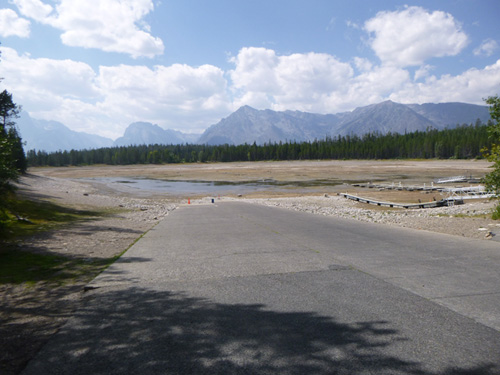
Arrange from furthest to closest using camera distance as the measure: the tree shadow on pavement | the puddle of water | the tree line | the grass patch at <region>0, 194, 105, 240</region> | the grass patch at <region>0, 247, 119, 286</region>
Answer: the tree line
the puddle of water
the grass patch at <region>0, 194, 105, 240</region>
the grass patch at <region>0, 247, 119, 286</region>
the tree shadow on pavement

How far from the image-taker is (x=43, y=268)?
7.34 meters

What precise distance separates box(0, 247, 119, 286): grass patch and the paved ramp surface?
2.19ft

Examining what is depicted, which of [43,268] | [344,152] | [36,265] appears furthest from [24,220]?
[344,152]

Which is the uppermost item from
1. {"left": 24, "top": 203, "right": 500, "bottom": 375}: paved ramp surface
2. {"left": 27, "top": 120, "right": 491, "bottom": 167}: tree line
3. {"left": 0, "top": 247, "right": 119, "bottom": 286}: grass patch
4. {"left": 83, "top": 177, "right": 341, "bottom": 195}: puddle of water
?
{"left": 27, "top": 120, "right": 491, "bottom": 167}: tree line

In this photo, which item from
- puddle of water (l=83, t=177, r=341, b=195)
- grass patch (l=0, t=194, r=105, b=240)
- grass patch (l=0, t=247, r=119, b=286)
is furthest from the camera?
puddle of water (l=83, t=177, r=341, b=195)

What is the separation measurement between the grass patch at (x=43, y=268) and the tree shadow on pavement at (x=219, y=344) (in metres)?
2.32

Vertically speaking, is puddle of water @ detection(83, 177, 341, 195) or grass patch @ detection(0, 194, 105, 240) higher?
grass patch @ detection(0, 194, 105, 240)

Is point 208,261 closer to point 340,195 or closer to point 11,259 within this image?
point 11,259

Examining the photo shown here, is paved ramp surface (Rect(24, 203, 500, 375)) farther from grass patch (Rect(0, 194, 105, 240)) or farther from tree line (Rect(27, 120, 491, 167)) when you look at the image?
tree line (Rect(27, 120, 491, 167))

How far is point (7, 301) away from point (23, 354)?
2172 millimetres

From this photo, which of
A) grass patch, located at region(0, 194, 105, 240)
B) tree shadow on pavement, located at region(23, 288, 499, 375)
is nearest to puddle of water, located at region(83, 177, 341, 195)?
grass patch, located at region(0, 194, 105, 240)

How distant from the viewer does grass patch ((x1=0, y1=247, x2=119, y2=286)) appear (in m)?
6.51

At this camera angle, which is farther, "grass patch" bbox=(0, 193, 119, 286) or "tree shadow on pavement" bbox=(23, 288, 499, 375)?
"grass patch" bbox=(0, 193, 119, 286)

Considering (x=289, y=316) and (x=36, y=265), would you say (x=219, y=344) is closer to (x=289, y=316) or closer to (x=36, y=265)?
(x=289, y=316)
